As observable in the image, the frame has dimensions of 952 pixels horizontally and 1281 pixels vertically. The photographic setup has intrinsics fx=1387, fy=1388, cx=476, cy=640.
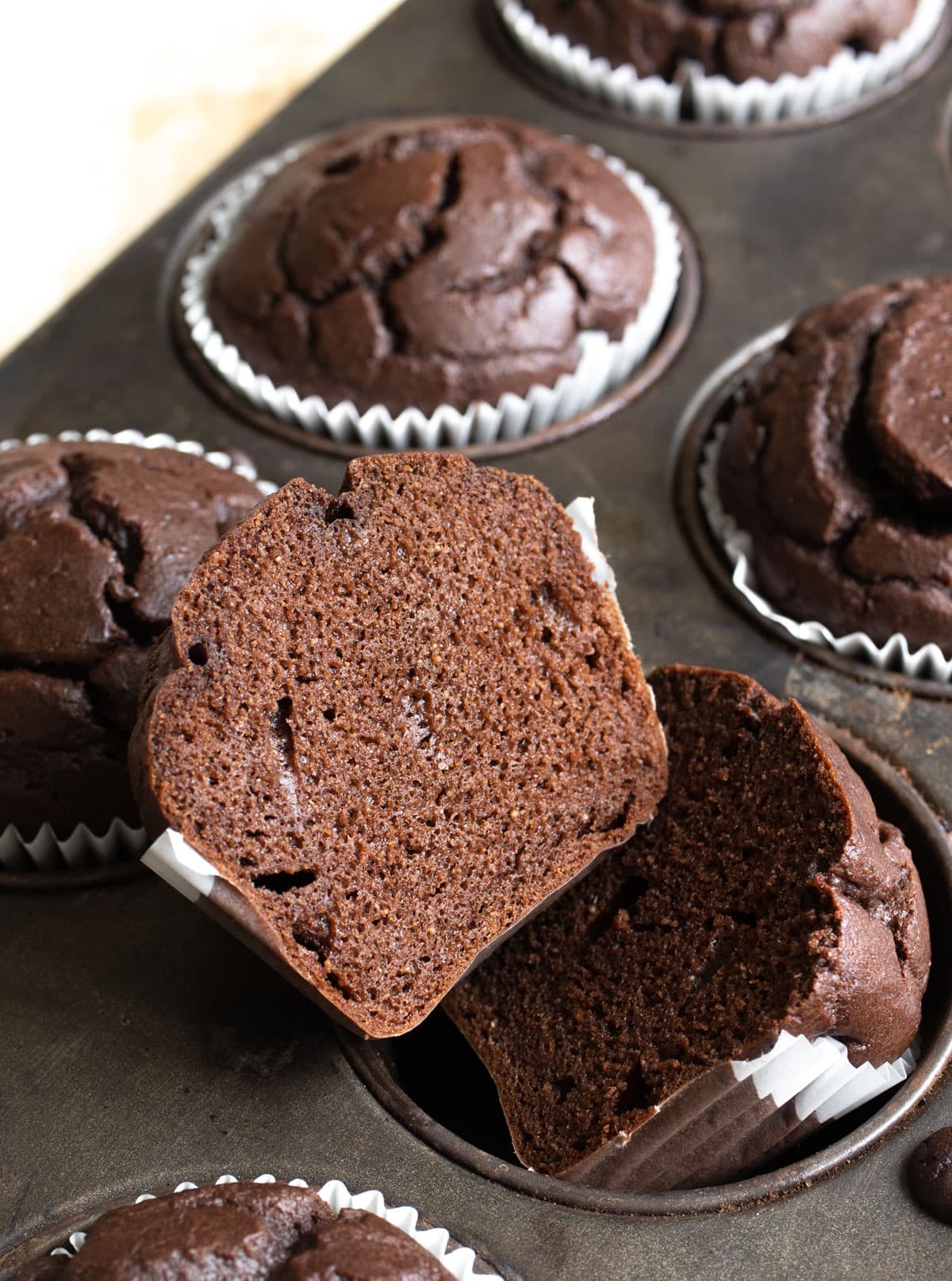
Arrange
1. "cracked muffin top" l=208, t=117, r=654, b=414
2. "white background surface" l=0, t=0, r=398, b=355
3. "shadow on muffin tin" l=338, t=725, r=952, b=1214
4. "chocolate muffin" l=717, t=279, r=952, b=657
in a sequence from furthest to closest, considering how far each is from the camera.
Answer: "white background surface" l=0, t=0, r=398, b=355
"cracked muffin top" l=208, t=117, r=654, b=414
"chocolate muffin" l=717, t=279, r=952, b=657
"shadow on muffin tin" l=338, t=725, r=952, b=1214

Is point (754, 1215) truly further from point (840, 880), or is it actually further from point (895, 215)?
point (895, 215)

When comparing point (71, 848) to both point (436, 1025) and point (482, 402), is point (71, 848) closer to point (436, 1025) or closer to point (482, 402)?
point (436, 1025)

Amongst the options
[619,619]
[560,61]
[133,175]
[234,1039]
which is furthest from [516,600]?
[133,175]

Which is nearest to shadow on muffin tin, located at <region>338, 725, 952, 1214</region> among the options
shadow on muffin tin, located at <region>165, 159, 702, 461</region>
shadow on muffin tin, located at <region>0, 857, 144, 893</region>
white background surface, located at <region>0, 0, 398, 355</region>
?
shadow on muffin tin, located at <region>0, 857, 144, 893</region>

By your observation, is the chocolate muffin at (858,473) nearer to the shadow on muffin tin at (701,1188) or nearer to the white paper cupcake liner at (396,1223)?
the shadow on muffin tin at (701,1188)

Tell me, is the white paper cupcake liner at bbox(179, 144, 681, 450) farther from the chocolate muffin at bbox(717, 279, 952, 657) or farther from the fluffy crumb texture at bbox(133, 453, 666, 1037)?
the fluffy crumb texture at bbox(133, 453, 666, 1037)

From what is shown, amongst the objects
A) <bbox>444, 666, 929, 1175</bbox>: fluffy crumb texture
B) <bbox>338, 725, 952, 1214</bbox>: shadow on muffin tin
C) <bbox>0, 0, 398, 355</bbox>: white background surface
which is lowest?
<bbox>338, 725, 952, 1214</bbox>: shadow on muffin tin
